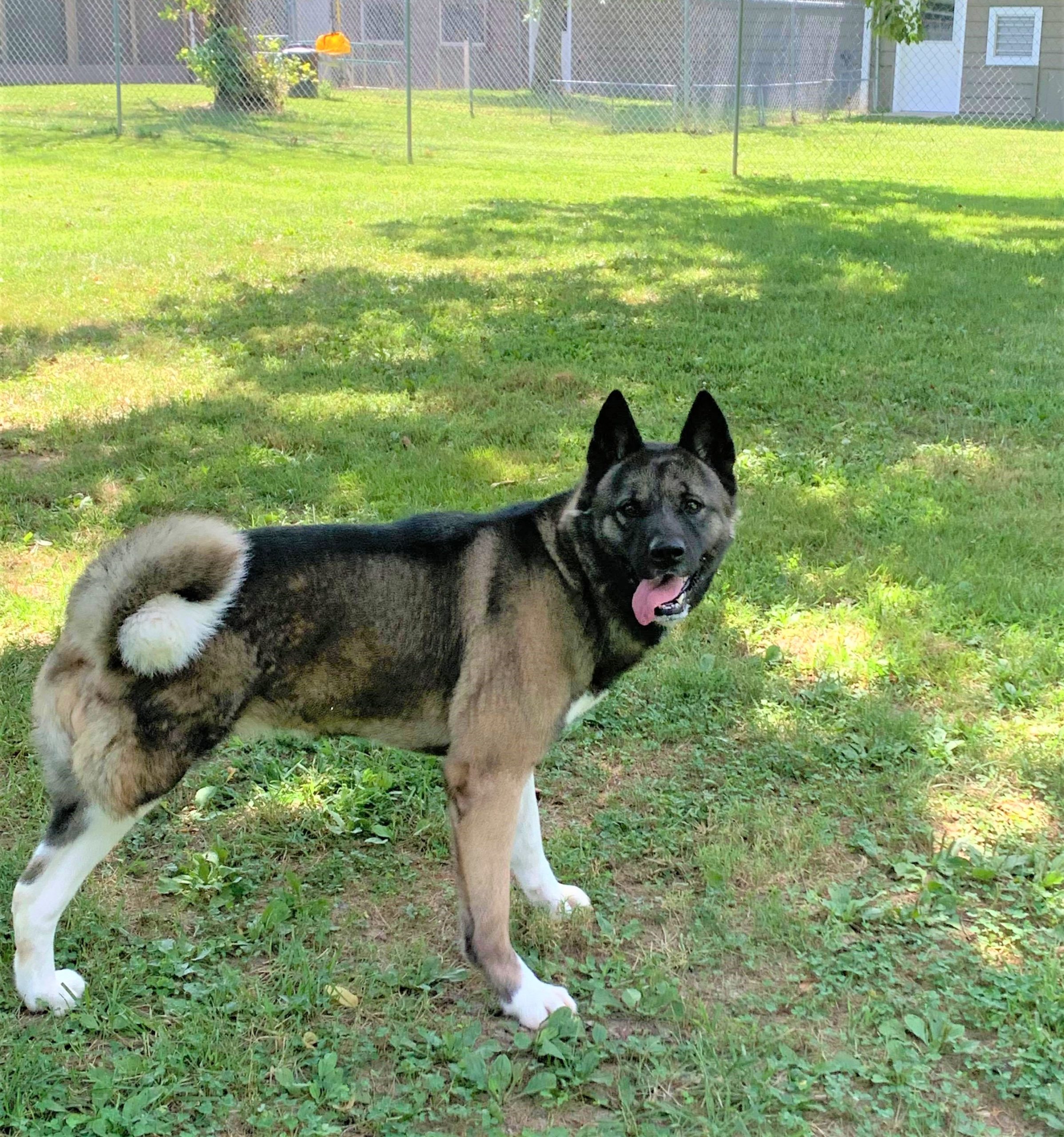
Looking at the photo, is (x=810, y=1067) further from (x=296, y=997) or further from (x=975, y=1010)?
(x=296, y=997)

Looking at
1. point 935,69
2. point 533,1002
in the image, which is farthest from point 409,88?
point 935,69

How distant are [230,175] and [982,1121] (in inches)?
609

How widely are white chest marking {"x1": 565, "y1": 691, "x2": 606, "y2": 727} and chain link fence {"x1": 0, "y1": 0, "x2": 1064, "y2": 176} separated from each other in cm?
1382

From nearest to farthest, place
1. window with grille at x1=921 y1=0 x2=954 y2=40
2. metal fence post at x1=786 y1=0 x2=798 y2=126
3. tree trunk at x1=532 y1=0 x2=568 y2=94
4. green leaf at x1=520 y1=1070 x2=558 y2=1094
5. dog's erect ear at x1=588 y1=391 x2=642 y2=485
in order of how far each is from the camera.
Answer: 1. green leaf at x1=520 y1=1070 x2=558 y2=1094
2. dog's erect ear at x1=588 y1=391 x2=642 y2=485
3. metal fence post at x1=786 y1=0 x2=798 y2=126
4. tree trunk at x1=532 y1=0 x2=568 y2=94
5. window with grille at x1=921 y1=0 x2=954 y2=40

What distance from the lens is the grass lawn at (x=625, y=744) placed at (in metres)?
2.72

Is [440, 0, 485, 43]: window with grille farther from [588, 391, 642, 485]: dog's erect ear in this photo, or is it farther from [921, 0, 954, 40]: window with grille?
[588, 391, 642, 485]: dog's erect ear

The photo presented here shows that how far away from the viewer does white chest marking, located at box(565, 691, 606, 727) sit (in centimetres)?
310

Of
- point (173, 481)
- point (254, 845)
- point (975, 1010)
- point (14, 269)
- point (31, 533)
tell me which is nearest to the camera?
point (975, 1010)

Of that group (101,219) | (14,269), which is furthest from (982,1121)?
(101,219)

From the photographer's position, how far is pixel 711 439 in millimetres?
3285

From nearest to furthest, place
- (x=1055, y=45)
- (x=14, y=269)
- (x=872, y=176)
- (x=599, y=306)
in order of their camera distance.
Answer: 1. (x=599, y=306)
2. (x=14, y=269)
3. (x=872, y=176)
4. (x=1055, y=45)

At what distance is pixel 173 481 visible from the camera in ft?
19.9

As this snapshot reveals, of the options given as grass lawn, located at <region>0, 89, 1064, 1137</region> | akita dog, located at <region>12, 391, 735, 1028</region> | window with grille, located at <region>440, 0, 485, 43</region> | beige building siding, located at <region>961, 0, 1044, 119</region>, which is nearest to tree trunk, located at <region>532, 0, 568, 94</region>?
window with grille, located at <region>440, 0, 485, 43</region>

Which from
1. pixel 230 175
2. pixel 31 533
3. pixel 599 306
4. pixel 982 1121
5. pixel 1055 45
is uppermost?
pixel 1055 45
